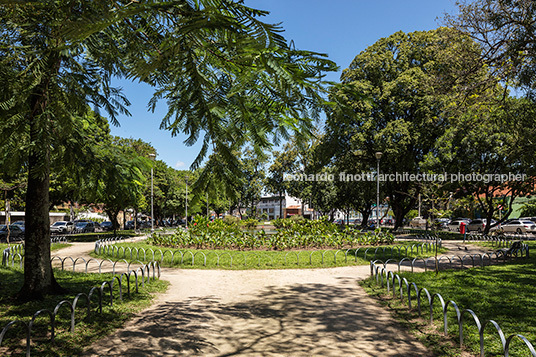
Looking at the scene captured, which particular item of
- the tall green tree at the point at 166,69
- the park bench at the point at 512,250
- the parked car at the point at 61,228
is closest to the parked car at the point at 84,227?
the parked car at the point at 61,228

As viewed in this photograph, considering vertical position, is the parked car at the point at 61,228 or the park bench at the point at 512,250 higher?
the park bench at the point at 512,250

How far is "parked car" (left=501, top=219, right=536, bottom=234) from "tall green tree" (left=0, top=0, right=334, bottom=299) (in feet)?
121

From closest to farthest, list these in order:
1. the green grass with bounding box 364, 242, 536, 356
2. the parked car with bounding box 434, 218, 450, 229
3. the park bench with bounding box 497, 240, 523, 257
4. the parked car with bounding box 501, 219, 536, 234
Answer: the green grass with bounding box 364, 242, 536, 356 → the parked car with bounding box 434, 218, 450, 229 → the park bench with bounding box 497, 240, 523, 257 → the parked car with bounding box 501, 219, 536, 234

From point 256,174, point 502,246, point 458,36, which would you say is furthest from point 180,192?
point 458,36

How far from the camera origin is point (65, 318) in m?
6.37

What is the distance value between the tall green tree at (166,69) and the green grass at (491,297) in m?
4.76

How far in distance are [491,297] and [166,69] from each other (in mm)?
8717

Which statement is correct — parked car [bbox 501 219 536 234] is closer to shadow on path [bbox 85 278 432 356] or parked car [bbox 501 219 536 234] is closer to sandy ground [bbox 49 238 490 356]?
sandy ground [bbox 49 238 490 356]

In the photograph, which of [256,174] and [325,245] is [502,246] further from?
[256,174]

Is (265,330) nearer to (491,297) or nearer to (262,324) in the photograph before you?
(262,324)

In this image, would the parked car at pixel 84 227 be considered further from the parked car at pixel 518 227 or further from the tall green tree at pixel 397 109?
the parked car at pixel 518 227

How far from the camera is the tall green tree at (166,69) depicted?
3068 millimetres

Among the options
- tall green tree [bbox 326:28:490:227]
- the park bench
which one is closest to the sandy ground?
the park bench

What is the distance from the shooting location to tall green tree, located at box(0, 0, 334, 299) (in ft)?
10.1
